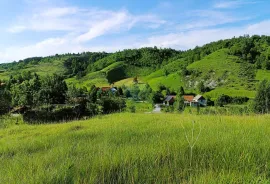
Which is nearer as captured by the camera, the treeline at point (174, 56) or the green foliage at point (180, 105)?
the green foliage at point (180, 105)

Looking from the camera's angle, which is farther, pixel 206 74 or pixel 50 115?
pixel 206 74

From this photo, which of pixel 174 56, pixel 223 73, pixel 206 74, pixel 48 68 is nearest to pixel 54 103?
pixel 206 74

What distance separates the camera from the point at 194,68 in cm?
10312

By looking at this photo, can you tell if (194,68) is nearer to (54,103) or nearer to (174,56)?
(174,56)

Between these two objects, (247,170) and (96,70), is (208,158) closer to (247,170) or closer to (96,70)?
(247,170)

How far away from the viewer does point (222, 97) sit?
2933 inches

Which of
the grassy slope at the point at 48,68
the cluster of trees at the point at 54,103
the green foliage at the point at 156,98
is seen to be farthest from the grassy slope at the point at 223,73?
the grassy slope at the point at 48,68

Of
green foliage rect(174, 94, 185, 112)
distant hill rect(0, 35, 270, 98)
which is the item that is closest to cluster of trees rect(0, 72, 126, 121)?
green foliage rect(174, 94, 185, 112)

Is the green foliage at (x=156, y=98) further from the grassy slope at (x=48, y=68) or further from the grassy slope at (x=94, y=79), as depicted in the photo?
the grassy slope at (x=48, y=68)

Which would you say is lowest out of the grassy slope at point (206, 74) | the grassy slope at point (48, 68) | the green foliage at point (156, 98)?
the green foliage at point (156, 98)

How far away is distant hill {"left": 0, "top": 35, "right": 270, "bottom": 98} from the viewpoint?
8938 centimetres

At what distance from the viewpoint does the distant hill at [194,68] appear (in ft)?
293

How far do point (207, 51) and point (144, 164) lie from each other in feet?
427

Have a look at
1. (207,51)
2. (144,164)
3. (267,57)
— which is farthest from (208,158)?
(207,51)
